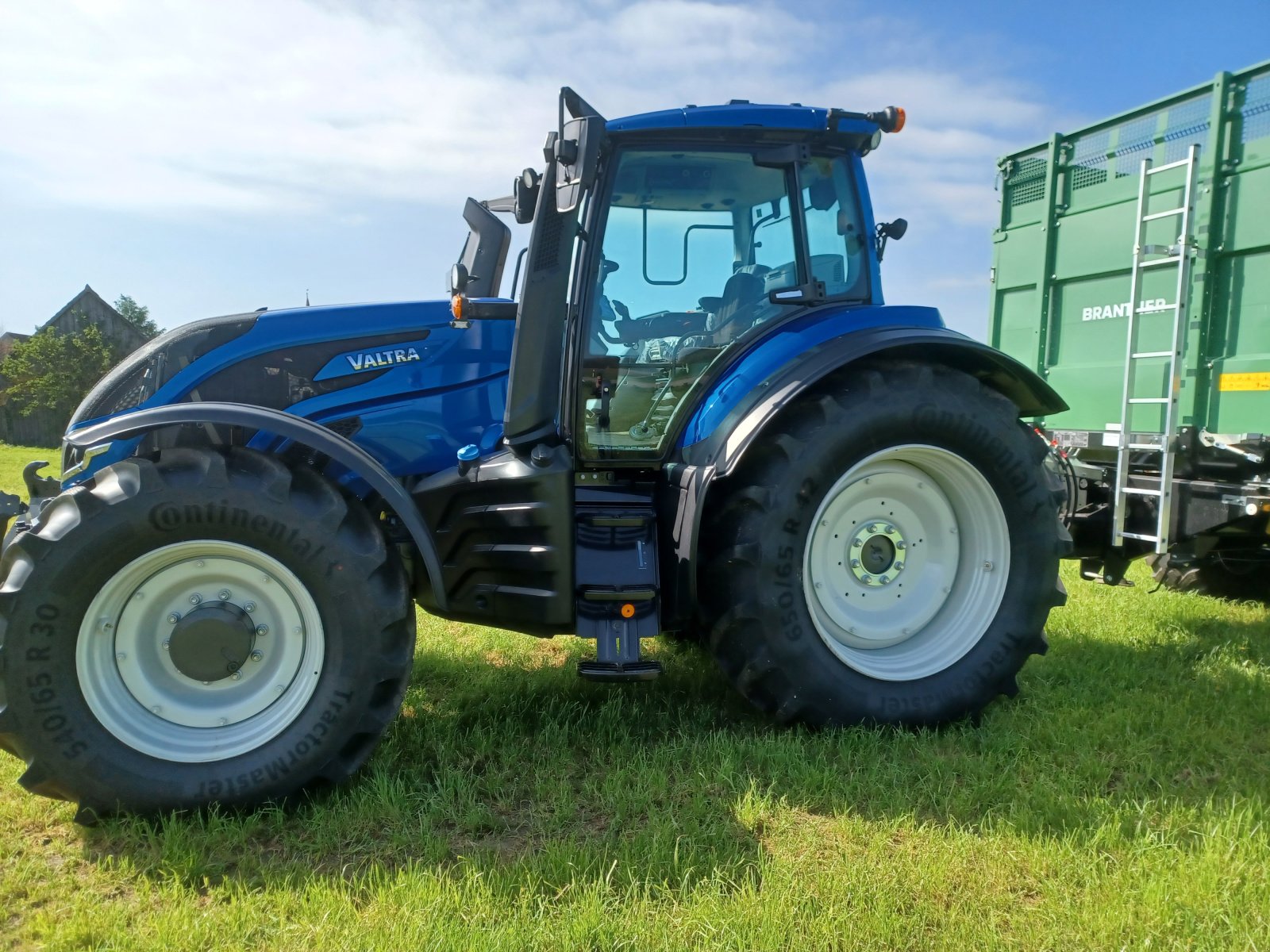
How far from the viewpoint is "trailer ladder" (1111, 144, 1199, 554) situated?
4.25 metres

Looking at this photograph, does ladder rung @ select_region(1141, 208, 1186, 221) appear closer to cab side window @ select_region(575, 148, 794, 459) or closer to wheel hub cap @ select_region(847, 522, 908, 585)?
cab side window @ select_region(575, 148, 794, 459)

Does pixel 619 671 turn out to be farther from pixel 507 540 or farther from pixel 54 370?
pixel 54 370

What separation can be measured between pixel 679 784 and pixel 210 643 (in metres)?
1.54

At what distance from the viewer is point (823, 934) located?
80.1 inches

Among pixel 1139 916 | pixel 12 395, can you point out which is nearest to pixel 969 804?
pixel 1139 916

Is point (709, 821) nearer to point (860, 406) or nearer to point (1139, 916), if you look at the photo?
point (1139, 916)

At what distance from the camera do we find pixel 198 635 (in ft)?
8.74

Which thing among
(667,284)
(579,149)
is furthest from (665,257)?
(579,149)

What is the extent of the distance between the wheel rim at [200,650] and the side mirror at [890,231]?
2.60 meters

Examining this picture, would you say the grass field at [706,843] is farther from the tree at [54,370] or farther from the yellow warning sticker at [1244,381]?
the tree at [54,370]

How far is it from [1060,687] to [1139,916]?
173 centimetres

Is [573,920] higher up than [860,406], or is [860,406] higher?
[860,406]

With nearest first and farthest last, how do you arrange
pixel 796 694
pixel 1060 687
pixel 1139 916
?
pixel 1139 916
pixel 796 694
pixel 1060 687

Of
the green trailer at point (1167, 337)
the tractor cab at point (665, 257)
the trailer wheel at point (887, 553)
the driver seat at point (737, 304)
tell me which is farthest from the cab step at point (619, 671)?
the green trailer at point (1167, 337)
